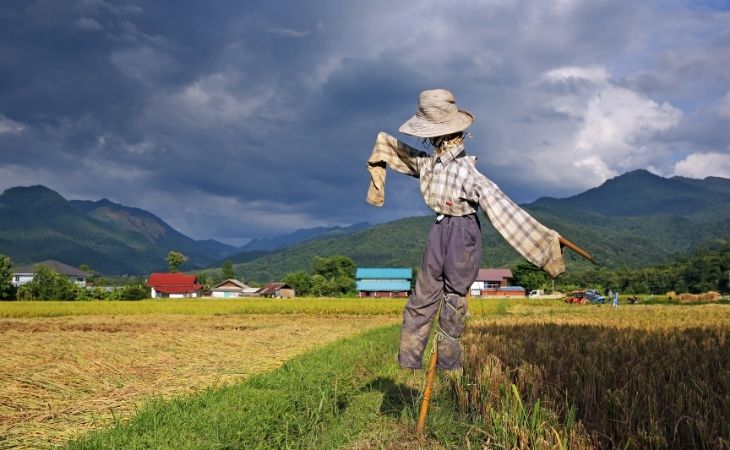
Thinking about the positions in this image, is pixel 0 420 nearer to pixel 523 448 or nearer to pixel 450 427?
pixel 450 427

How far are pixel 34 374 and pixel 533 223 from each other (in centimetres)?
799

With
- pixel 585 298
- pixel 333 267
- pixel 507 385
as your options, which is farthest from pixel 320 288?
pixel 507 385

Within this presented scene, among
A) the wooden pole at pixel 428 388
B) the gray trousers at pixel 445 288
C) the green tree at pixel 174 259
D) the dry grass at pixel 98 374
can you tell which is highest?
the green tree at pixel 174 259

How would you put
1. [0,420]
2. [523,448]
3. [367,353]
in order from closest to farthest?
[523,448] < [0,420] < [367,353]

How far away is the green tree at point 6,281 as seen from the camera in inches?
2128

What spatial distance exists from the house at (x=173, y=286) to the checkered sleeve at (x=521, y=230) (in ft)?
318

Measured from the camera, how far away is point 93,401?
21.4 ft

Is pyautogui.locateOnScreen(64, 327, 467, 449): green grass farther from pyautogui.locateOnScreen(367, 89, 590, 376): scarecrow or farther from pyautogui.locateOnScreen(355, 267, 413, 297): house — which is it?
pyautogui.locateOnScreen(355, 267, 413, 297): house

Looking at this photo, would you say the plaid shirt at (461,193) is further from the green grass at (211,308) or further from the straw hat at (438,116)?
the green grass at (211,308)

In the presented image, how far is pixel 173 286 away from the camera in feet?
320

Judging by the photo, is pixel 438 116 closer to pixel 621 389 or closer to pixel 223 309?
pixel 621 389

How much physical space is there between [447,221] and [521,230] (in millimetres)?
651

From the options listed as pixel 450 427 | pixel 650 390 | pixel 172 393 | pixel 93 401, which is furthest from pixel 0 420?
pixel 650 390

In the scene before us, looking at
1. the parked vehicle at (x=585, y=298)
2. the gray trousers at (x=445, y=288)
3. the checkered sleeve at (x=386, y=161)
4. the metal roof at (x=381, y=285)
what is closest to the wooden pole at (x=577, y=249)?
the gray trousers at (x=445, y=288)
